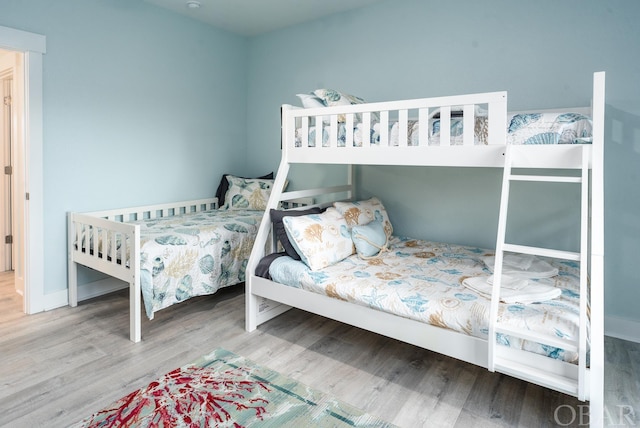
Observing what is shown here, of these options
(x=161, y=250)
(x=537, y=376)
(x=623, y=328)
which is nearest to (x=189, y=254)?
(x=161, y=250)

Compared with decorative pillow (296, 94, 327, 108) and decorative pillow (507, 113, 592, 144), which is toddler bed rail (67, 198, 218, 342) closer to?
decorative pillow (296, 94, 327, 108)

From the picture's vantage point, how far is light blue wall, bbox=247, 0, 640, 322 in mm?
2488

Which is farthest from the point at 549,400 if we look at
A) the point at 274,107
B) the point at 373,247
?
the point at 274,107

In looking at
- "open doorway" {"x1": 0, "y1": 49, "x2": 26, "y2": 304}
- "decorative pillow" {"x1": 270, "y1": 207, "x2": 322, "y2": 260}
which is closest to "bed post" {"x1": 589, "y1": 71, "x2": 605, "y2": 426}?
"decorative pillow" {"x1": 270, "y1": 207, "x2": 322, "y2": 260}

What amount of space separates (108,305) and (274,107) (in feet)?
7.67

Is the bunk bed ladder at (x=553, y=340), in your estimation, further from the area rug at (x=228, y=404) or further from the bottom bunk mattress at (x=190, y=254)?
the bottom bunk mattress at (x=190, y=254)

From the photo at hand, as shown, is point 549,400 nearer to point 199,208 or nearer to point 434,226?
point 434,226

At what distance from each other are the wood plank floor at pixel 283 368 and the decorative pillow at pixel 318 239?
20.1 inches

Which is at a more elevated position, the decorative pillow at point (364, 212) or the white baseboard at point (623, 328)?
the decorative pillow at point (364, 212)

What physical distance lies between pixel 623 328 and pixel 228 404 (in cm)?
245

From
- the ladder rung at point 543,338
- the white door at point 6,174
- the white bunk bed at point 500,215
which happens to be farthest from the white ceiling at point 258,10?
the ladder rung at point 543,338

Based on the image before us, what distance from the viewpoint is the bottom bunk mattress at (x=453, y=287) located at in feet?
5.40

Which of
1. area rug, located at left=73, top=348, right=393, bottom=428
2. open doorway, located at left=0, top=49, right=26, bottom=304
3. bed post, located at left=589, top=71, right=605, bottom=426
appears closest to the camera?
bed post, located at left=589, top=71, right=605, bottom=426

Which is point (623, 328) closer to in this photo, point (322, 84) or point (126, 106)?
point (322, 84)
